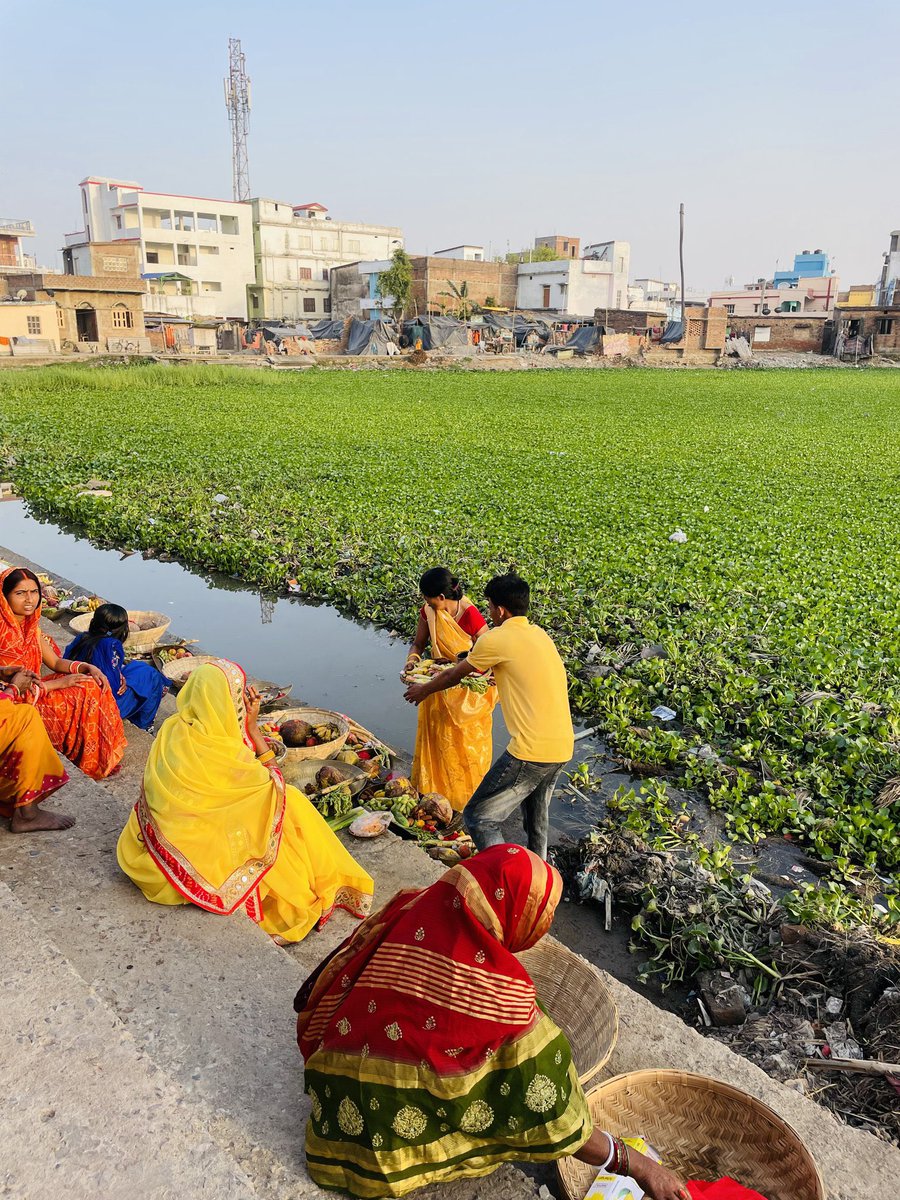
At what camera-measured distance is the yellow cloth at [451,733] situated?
4.65 meters

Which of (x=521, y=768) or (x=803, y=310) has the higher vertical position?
(x=803, y=310)

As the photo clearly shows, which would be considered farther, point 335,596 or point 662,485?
point 662,485

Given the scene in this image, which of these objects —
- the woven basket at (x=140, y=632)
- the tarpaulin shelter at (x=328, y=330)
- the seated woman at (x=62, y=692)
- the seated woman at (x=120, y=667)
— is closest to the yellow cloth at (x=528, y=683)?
the seated woman at (x=62, y=692)

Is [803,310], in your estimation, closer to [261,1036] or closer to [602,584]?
[602,584]

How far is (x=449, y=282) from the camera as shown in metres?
49.4

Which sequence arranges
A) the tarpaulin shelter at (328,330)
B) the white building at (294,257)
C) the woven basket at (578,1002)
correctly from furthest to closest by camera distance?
the white building at (294,257) → the tarpaulin shelter at (328,330) → the woven basket at (578,1002)

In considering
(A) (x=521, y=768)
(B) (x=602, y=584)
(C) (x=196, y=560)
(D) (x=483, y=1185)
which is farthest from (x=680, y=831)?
(C) (x=196, y=560)

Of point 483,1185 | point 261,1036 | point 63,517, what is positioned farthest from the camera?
point 63,517

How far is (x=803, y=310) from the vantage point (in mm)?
64938

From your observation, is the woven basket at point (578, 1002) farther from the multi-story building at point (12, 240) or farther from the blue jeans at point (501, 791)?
the multi-story building at point (12, 240)

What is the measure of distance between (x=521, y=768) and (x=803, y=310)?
70822mm

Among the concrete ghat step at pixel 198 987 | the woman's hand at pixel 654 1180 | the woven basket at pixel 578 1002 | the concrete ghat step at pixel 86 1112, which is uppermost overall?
the concrete ghat step at pixel 86 1112

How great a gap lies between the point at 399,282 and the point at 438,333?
15.8ft

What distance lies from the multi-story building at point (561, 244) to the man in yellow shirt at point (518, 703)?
76656 mm
